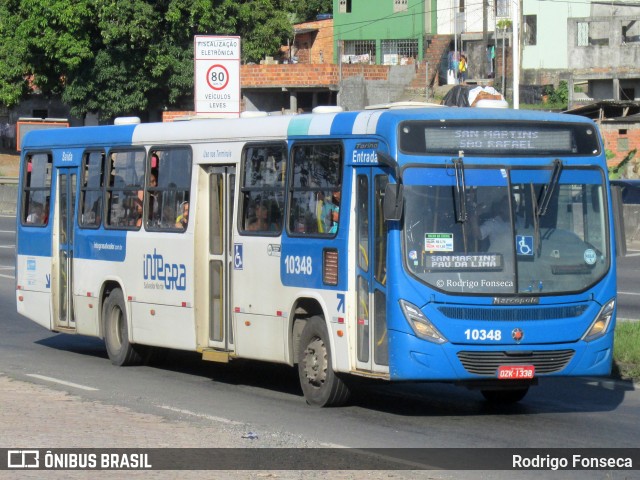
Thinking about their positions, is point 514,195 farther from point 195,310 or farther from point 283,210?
point 195,310

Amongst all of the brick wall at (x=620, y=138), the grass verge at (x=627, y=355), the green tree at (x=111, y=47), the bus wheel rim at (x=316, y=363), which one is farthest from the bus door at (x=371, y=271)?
the green tree at (x=111, y=47)

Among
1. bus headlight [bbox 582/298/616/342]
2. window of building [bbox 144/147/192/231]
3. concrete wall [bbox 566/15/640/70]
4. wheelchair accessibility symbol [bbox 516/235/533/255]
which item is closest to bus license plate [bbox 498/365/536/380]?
bus headlight [bbox 582/298/616/342]

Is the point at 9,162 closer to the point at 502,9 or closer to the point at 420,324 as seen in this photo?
the point at 502,9

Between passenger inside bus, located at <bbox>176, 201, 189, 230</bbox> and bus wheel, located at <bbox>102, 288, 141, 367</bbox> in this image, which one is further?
bus wheel, located at <bbox>102, 288, 141, 367</bbox>

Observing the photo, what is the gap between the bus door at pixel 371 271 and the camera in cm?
1121

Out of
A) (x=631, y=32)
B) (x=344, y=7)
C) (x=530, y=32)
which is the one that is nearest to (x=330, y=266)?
(x=631, y=32)

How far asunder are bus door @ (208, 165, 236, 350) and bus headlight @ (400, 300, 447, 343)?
3.12 m

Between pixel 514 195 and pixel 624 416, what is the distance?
89.2 inches

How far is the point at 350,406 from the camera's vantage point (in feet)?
39.9

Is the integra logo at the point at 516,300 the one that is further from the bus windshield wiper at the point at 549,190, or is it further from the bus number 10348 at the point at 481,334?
the bus windshield wiper at the point at 549,190

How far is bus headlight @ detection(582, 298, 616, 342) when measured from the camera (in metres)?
11.4

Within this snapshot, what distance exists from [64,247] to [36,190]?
49.9 inches

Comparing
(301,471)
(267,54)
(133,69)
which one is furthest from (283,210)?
(267,54)

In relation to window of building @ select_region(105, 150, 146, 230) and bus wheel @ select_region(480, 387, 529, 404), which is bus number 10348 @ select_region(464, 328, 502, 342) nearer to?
bus wheel @ select_region(480, 387, 529, 404)
